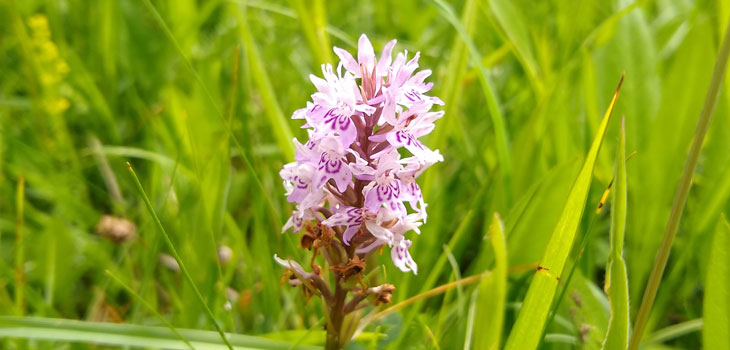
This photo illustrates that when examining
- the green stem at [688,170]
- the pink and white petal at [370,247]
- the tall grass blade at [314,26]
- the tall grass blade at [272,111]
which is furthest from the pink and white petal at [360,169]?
the tall grass blade at [314,26]

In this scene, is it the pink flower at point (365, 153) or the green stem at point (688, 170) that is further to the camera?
the pink flower at point (365, 153)

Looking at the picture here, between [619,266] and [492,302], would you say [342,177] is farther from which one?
[619,266]

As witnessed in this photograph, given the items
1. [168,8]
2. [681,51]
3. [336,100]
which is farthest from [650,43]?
[168,8]

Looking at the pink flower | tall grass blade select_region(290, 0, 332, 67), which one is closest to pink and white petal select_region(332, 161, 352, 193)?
the pink flower

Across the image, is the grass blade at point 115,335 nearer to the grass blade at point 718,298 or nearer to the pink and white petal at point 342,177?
the pink and white petal at point 342,177

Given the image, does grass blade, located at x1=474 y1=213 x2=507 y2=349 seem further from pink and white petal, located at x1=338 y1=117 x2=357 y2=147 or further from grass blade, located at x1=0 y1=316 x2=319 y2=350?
grass blade, located at x1=0 y1=316 x2=319 y2=350

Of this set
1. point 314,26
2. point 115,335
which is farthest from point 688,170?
point 314,26
